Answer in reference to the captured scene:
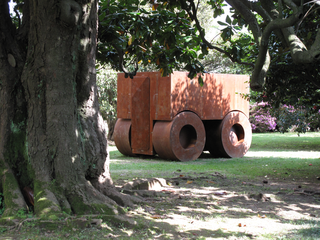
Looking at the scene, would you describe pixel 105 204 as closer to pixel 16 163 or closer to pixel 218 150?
pixel 16 163

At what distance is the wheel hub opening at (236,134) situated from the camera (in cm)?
1494

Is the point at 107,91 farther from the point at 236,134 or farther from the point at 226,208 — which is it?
the point at 226,208

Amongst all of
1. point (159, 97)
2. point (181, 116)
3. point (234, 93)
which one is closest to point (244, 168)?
point (181, 116)

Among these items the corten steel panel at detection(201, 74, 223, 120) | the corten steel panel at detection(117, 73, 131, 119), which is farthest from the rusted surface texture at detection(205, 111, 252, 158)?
the corten steel panel at detection(117, 73, 131, 119)

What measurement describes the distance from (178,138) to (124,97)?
293 cm

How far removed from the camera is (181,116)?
1325cm

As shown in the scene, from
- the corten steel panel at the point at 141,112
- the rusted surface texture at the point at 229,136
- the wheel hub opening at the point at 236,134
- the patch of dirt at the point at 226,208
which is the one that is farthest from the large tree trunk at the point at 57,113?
the wheel hub opening at the point at 236,134

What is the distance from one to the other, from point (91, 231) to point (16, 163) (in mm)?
1792

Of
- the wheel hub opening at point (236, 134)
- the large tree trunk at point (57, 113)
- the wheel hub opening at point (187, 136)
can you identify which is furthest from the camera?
the wheel hub opening at point (236, 134)

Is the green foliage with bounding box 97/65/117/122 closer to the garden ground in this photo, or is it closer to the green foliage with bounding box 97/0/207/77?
the garden ground

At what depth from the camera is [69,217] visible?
470 centimetres

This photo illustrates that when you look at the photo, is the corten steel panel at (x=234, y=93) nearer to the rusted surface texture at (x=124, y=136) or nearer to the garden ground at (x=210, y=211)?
the rusted surface texture at (x=124, y=136)

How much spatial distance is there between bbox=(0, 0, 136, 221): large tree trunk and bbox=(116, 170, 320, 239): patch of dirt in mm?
884

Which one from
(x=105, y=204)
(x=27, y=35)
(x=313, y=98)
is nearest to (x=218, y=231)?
(x=105, y=204)
